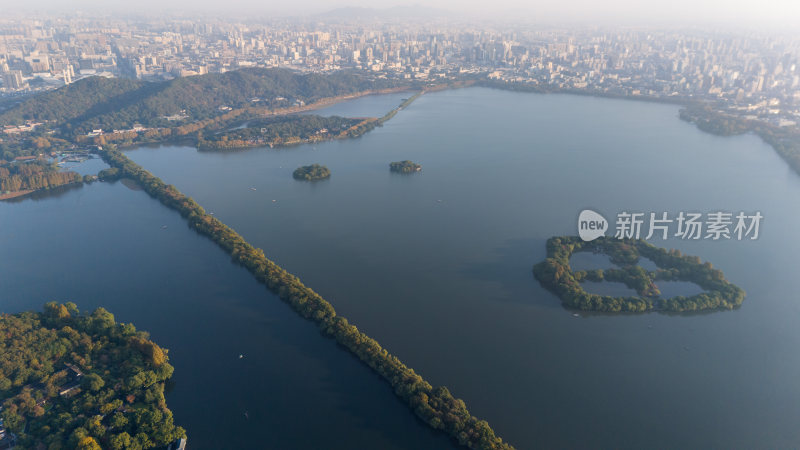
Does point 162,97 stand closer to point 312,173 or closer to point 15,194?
point 15,194

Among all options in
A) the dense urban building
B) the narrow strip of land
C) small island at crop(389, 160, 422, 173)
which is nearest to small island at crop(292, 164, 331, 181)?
small island at crop(389, 160, 422, 173)

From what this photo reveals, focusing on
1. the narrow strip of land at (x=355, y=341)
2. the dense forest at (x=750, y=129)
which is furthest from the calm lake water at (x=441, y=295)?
the dense forest at (x=750, y=129)

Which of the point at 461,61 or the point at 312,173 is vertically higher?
the point at 461,61

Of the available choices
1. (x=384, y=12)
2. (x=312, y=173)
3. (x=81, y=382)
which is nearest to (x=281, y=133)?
(x=312, y=173)

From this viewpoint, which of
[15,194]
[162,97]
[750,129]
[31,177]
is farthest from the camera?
[162,97]

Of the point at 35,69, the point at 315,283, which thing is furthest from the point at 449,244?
the point at 35,69

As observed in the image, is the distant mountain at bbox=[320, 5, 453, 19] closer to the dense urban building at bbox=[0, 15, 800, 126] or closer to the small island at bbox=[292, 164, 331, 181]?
the dense urban building at bbox=[0, 15, 800, 126]

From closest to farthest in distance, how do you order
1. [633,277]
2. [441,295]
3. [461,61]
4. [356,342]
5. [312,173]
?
[356,342], [441,295], [633,277], [312,173], [461,61]

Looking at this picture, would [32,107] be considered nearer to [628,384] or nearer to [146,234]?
[146,234]
